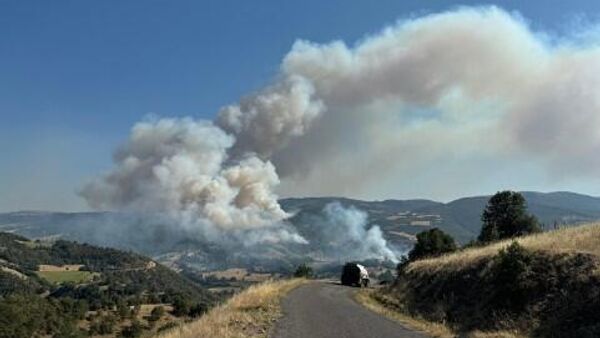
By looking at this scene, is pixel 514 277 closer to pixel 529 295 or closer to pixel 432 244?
pixel 529 295

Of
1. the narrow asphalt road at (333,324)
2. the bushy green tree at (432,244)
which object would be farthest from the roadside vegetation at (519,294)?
the bushy green tree at (432,244)

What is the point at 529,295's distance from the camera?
89.9 feet

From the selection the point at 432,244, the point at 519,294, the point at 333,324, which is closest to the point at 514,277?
the point at 519,294

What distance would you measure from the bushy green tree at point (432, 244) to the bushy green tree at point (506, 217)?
5167 mm

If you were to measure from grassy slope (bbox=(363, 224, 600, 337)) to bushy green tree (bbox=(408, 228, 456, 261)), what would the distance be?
58.3m

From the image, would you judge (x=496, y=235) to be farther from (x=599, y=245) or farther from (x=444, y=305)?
(x=599, y=245)

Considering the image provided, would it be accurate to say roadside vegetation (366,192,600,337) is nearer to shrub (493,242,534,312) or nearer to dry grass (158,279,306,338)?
shrub (493,242,534,312)

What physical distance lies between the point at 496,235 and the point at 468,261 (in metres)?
51.6

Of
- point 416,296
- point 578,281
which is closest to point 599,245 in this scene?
point 578,281

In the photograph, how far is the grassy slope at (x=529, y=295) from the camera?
2292 cm

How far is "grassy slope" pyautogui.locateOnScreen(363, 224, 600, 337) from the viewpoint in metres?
22.9

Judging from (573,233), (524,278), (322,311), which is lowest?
(322,311)

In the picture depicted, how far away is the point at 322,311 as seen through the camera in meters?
35.1

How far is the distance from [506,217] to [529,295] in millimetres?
75255
